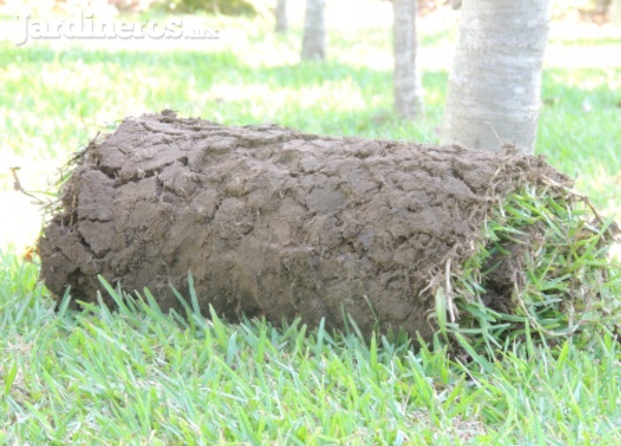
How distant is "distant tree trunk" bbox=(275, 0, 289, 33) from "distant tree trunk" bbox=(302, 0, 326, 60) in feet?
10.4

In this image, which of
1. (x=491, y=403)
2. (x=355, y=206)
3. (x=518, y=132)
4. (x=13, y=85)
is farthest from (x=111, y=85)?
(x=491, y=403)

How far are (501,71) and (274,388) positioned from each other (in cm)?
194

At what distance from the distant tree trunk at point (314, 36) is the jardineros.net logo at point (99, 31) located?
1651 mm

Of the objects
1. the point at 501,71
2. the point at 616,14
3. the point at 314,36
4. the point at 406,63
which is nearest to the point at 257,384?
the point at 501,71

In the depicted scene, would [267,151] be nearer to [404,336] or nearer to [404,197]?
[404,197]

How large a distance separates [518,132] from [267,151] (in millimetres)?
1242

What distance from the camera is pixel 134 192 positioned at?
11.2 ft

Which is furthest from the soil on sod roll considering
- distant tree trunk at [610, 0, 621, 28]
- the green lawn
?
distant tree trunk at [610, 0, 621, 28]

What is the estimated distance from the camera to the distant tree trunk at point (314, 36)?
10.2 metres

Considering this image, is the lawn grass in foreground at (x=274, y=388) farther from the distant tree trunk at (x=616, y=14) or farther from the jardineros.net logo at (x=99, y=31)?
the distant tree trunk at (x=616, y=14)

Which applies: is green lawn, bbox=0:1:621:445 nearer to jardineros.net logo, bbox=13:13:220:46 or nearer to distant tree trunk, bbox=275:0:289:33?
jardineros.net logo, bbox=13:13:220:46

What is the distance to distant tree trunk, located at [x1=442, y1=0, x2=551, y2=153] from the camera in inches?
157

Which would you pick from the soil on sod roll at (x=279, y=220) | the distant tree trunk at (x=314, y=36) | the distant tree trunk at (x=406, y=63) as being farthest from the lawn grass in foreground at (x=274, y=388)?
the distant tree trunk at (x=314, y=36)

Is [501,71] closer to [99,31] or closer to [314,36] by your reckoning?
[314,36]
